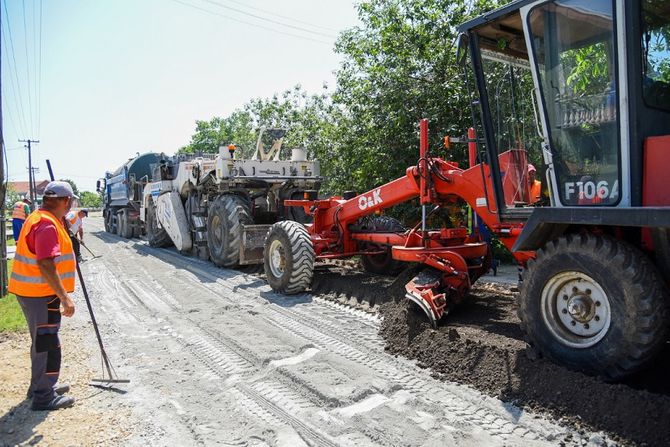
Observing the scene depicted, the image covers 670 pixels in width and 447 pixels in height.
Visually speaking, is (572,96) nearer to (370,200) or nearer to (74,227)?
(370,200)

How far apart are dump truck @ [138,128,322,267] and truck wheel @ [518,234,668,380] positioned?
635 cm

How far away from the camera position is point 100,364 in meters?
4.73

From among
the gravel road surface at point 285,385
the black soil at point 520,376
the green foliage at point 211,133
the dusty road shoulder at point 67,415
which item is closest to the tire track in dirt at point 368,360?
the gravel road surface at point 285,385

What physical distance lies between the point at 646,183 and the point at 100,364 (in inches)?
186

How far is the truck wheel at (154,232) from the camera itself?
1414cm

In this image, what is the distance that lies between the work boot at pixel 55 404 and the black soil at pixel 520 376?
2711mm

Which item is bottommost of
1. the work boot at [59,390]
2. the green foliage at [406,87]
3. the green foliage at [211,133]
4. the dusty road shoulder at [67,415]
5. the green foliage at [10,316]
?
the dusty road shoulder at [67,415]

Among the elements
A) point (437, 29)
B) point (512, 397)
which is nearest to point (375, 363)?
point (512, 397)

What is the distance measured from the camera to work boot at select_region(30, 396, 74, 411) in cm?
374

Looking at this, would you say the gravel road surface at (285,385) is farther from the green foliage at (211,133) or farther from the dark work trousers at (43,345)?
the green foliage at (211,133)

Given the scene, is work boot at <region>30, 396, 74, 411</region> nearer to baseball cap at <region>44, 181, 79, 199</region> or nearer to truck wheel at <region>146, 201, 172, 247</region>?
baseball cap at <region>44, 181, 79, 199</region>

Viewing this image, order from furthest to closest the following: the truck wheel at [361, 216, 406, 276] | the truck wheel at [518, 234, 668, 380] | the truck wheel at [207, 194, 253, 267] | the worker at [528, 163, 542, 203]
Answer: the truck wheel at [207, 194, 253, 267] < the truck wheel at [361, 216, 406, 276] < the worker at [528, 163, 542, 203] < the truck wheel at [518, 234, 668, 380]

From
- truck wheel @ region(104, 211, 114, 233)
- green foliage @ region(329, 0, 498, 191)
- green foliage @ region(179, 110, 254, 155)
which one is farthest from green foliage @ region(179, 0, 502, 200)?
green foliage @ region(179, 110, 254, 155)

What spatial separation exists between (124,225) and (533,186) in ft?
57.1
